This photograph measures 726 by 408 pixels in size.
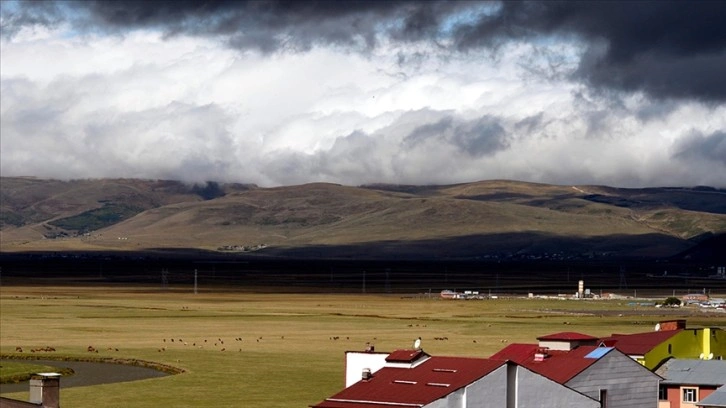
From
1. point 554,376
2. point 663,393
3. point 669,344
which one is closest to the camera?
point 554,376

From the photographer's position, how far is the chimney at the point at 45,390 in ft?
141

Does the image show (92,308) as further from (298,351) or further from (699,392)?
(699,392)

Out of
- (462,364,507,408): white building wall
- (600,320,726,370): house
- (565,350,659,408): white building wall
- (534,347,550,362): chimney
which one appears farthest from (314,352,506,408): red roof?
(600,320,726,370): house

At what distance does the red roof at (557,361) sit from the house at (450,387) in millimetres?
1120

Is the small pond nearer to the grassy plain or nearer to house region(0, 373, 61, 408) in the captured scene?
the grassy plain

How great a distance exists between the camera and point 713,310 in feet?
618

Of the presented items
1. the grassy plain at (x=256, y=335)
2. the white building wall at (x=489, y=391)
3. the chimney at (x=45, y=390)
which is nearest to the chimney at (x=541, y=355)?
the white building wall at (x=489, y=391)

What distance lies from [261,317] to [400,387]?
397ft

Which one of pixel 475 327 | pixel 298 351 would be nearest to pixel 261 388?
pixel 298 351

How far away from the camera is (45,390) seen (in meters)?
43.1

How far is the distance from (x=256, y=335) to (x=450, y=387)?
295 feet

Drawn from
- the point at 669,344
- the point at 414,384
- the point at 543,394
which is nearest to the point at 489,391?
the point at 414,384

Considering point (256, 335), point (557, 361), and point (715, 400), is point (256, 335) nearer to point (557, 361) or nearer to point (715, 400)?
point (557, 361)

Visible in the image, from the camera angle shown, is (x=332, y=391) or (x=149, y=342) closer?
(x=332, y=391)
